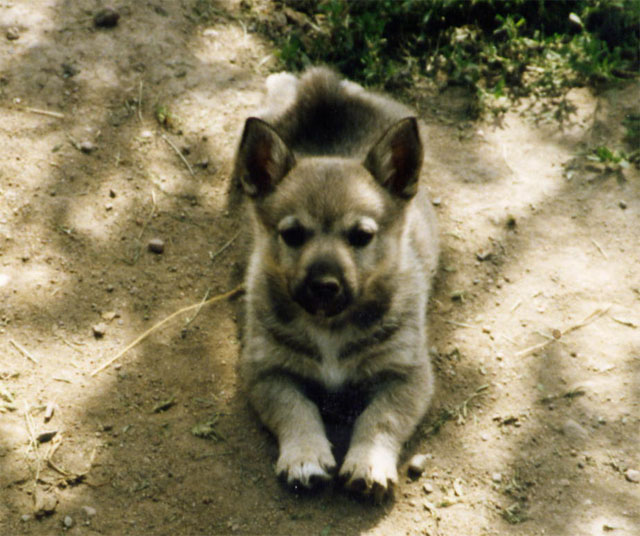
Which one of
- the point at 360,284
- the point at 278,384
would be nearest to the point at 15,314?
the point at 278,384

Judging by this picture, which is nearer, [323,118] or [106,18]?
[323,118]

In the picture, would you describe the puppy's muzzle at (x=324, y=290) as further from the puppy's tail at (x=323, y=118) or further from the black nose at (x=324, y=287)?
the puppy's tail at (x=323, y=118)

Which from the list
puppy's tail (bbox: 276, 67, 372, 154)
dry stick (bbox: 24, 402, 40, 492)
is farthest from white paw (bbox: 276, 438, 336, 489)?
puppy's tail (bbox: 276, 67, 372, 154)

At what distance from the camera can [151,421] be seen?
12.5ft

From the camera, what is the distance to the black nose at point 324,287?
344 centimetres

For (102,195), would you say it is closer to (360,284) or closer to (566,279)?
(360,284)

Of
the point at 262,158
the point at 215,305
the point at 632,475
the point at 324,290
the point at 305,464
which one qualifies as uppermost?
the point at 262,158

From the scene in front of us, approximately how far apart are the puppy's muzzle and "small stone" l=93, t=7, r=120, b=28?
3294 mm

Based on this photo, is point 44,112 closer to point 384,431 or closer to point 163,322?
point 163,322

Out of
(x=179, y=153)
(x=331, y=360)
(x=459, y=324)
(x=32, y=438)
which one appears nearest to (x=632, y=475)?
(x=459, y=324)

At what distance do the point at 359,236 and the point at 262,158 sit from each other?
737mm

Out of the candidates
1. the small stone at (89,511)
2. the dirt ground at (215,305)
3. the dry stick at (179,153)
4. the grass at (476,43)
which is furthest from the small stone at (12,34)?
the small stone at (89,511)

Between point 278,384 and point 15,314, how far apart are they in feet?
5.29

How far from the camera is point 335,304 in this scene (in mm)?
3541
